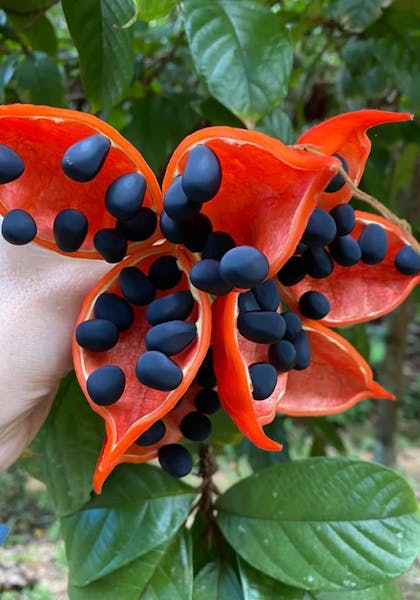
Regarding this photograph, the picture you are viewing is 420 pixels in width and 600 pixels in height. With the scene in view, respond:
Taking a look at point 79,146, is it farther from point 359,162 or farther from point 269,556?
point 269,556

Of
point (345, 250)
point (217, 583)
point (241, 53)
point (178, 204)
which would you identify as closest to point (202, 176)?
point (178, 204)

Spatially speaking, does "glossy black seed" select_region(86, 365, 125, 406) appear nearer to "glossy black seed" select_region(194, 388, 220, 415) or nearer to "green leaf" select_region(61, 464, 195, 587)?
"glossy black seed" select_region(194, 388, 220, 415)

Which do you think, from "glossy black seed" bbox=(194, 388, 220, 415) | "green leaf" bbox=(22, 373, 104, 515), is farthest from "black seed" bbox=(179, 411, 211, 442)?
"green leaf" bbox=(22, 373, 104, 515)

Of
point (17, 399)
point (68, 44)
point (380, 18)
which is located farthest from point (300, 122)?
point (17, 399)

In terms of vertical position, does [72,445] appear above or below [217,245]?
below

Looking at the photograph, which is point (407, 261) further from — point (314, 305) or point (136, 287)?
point (136, 287)
